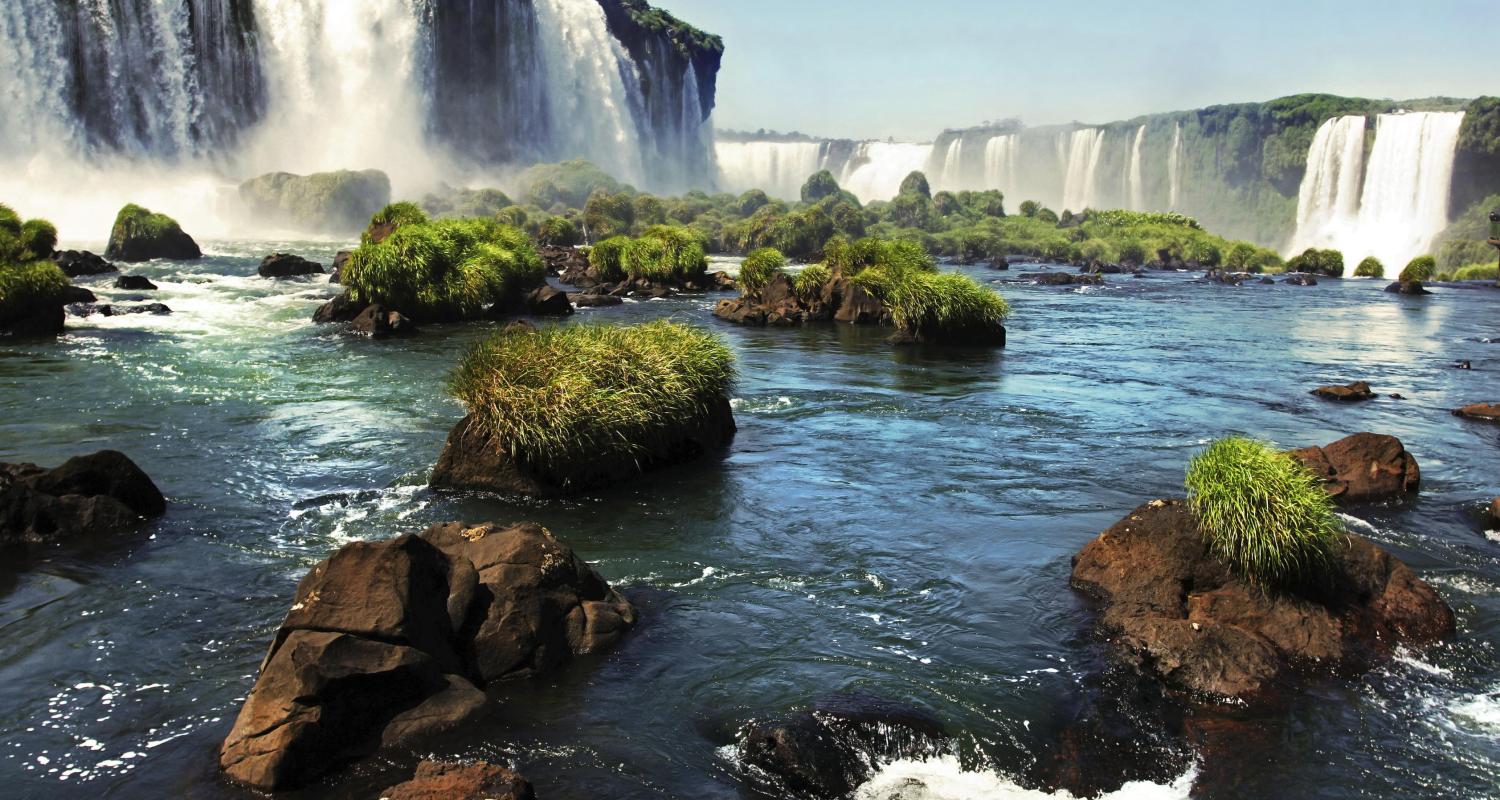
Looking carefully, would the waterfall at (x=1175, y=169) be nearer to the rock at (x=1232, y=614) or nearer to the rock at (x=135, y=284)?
the rock at (x=135, y=284)

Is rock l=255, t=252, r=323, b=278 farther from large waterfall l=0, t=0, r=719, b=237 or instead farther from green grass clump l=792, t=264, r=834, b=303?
large waterfall l=0, t=0, r=719, b=237

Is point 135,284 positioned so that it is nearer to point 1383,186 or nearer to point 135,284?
point 135,284

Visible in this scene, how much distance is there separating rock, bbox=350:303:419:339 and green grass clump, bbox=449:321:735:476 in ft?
48.7

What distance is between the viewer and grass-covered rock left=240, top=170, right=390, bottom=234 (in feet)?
274

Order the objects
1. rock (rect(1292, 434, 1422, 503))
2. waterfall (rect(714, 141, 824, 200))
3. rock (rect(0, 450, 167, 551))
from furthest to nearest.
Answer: waterfall (rect(714, 141, 824, 200)) < rock (rect(1292, 434, 1422, 503)) < rock (rect(0, 450, 167, 551))

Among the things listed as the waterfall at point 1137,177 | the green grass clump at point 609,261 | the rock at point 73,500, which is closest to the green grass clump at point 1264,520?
the rock at point 73,500

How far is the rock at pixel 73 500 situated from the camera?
11375 millimetres

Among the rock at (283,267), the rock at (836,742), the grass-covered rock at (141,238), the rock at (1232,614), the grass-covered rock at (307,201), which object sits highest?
the grass-covered rock at (307,201)

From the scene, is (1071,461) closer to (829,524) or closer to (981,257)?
(829,524)

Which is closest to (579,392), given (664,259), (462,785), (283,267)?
(462,785)

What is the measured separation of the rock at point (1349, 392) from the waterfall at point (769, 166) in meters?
147

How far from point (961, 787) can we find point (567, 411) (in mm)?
8011

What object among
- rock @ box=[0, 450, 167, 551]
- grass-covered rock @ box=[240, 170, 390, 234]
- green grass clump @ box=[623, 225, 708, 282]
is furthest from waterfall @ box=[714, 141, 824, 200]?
rock @ box=[0, 450, 167, 551]

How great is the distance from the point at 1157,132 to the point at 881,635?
15665 centimetres
